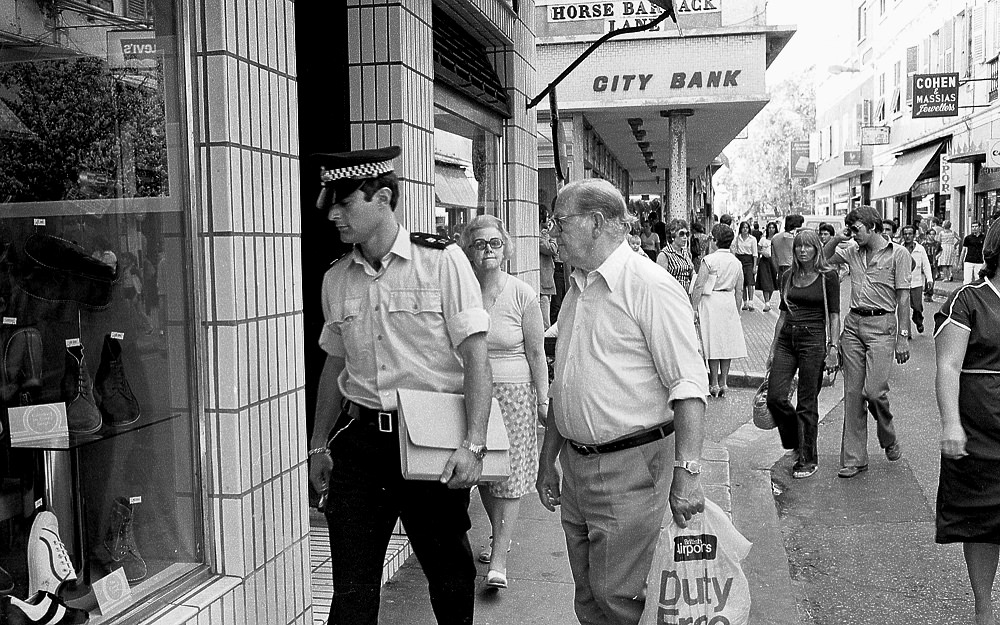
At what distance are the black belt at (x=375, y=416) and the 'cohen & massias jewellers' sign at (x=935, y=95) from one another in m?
26.1

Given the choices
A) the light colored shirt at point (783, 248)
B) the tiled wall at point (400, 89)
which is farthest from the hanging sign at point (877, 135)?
the tiled wall at point (400, 89)

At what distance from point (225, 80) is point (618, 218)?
1445 mm

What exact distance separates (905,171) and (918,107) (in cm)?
943

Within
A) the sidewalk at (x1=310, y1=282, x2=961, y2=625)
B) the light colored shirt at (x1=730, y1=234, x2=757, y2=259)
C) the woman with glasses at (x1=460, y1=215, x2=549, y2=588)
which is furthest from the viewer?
the light colored shirt at (x1=730, y1=234, x2=757, y2=259)

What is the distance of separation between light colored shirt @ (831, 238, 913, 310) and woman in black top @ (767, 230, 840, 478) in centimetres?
30

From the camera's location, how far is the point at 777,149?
76750 mm

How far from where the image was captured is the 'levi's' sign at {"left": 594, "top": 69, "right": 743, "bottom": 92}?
16688 millimetres

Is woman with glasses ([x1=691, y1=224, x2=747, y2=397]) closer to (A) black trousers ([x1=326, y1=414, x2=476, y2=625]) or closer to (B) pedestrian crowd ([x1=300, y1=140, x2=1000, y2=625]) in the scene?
(B) pedestrian crowd ([x1=300, y1=140, x2=1000, y2=625])

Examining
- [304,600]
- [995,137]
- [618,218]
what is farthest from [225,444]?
[995,137]

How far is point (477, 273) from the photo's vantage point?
5082 millimetres

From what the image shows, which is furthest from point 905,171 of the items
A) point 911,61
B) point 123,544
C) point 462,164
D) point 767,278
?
point 123,544

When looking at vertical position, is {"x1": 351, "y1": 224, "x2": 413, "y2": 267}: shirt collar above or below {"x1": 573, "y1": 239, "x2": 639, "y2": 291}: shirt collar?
above

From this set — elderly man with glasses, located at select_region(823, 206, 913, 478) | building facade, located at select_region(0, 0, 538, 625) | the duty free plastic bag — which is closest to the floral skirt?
building facade, located at select_region(0, 0, 538, 625)

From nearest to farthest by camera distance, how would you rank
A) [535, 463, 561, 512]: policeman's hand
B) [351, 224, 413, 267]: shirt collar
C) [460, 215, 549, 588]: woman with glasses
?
[351, 224, 413, 267]: shirt collar
[535, 463, 561, 512]: policeman's hand
[460, 215, 549, 588]: woman with glasses
